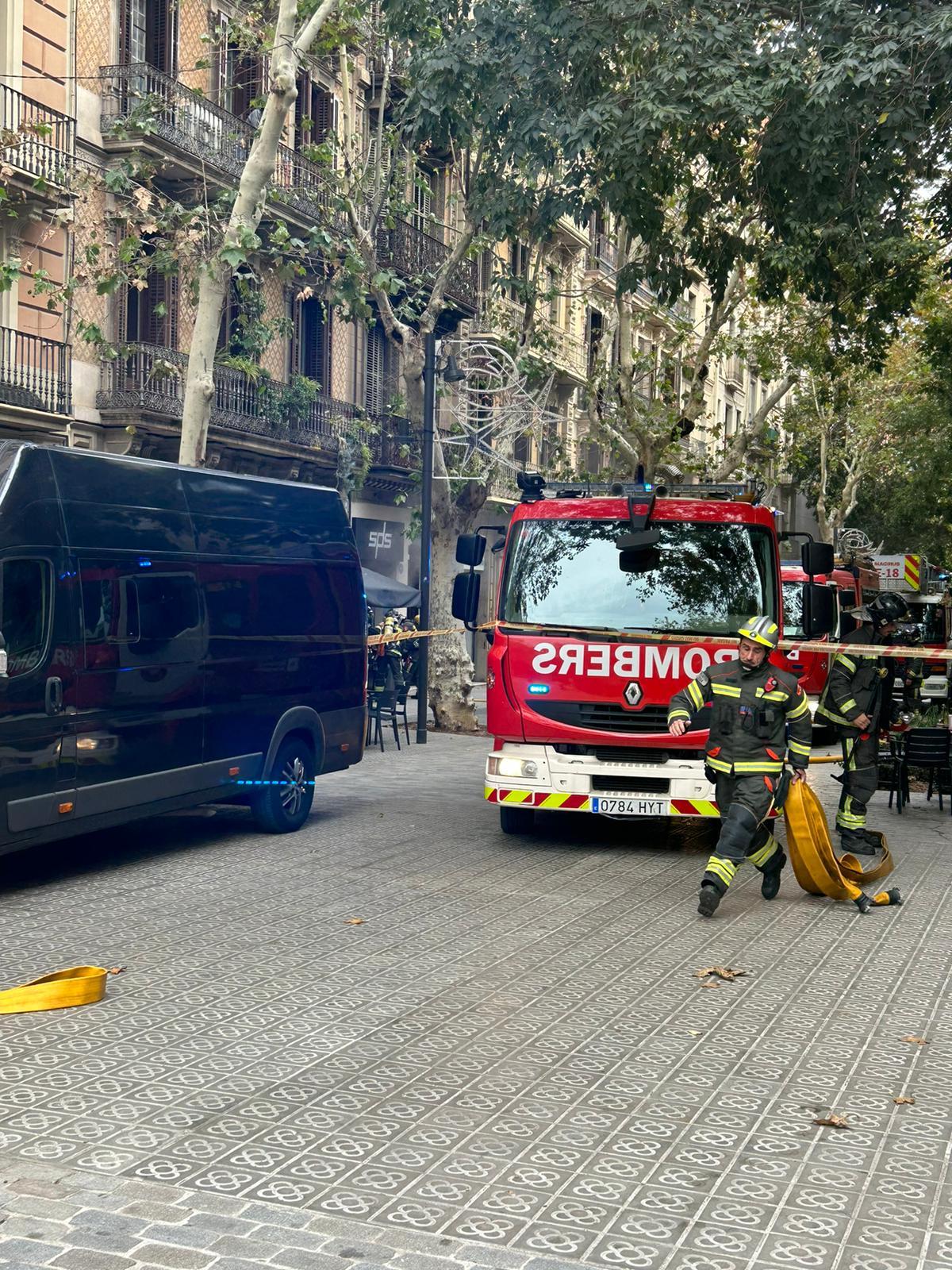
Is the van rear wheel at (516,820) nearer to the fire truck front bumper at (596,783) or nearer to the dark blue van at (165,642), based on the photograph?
the fire truck front bumper at (596,783)

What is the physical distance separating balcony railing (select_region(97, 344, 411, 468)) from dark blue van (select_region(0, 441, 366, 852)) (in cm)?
528

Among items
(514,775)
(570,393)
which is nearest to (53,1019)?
(514,775)

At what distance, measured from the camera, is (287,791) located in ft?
38.2

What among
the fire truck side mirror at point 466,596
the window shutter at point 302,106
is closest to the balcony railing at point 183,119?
the window shutter at point 302,106

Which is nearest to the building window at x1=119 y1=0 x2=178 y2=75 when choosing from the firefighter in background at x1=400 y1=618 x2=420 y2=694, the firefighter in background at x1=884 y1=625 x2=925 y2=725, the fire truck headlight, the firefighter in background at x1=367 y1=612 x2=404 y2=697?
the firefighter in background at x1=400 y1=618 x2=420 y2=694

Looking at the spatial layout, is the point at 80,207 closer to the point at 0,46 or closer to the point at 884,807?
the point at 0,46

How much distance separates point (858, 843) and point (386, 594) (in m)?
13.4

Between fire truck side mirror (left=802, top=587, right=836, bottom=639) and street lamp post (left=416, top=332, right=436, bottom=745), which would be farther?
street lamp post (left=416, top=332, right=436, bottom=745)

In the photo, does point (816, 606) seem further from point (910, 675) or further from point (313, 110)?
point (313, 110)

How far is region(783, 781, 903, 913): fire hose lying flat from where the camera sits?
9000 mm

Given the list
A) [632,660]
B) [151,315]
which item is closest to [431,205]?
[151,315]

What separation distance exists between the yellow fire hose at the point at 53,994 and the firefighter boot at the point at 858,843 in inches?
237

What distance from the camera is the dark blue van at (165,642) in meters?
8.72

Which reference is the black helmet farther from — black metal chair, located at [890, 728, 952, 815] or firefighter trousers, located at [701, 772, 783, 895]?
firefighter trousers, located at [701, 772, 783, 895]
